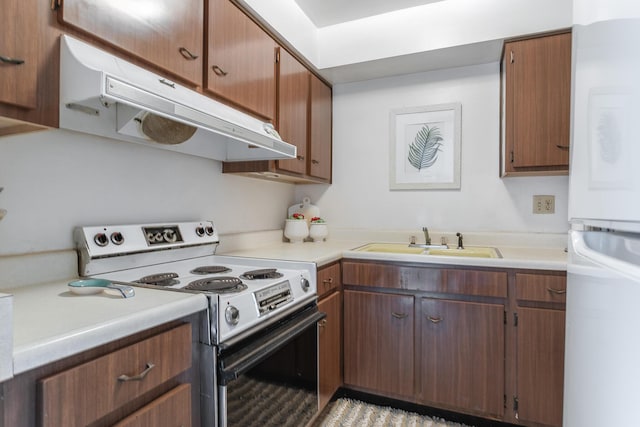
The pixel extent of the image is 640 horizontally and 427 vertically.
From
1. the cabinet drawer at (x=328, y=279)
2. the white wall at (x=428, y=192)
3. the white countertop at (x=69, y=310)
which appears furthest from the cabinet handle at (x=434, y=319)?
the white wall at (x=428, y=192)

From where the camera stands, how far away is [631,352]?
43 centimetres

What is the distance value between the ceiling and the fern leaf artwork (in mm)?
793

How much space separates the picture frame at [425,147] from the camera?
245 cm

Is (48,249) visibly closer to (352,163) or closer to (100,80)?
(100,80)

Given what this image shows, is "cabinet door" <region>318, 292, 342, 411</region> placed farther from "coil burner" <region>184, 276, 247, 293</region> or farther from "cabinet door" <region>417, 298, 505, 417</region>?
"coil burner" <region>184, 276, 247, 293</region>

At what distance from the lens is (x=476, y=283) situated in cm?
181

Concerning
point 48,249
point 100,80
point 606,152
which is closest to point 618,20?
point 606,152

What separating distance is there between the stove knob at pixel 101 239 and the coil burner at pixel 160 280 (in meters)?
0.19

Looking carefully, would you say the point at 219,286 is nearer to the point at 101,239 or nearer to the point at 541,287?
the point at 101,239

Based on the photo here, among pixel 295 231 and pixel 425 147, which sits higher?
pixel 425 147

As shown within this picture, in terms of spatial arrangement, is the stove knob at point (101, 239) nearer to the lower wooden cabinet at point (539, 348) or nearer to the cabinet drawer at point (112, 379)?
the cabinet drawer at point (112, 379)

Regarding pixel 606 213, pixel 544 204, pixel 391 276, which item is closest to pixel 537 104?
pixel 544 204

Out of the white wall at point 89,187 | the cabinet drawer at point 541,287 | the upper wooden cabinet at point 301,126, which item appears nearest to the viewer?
the white wall at point 89,187

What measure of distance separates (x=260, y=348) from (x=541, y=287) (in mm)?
1362
